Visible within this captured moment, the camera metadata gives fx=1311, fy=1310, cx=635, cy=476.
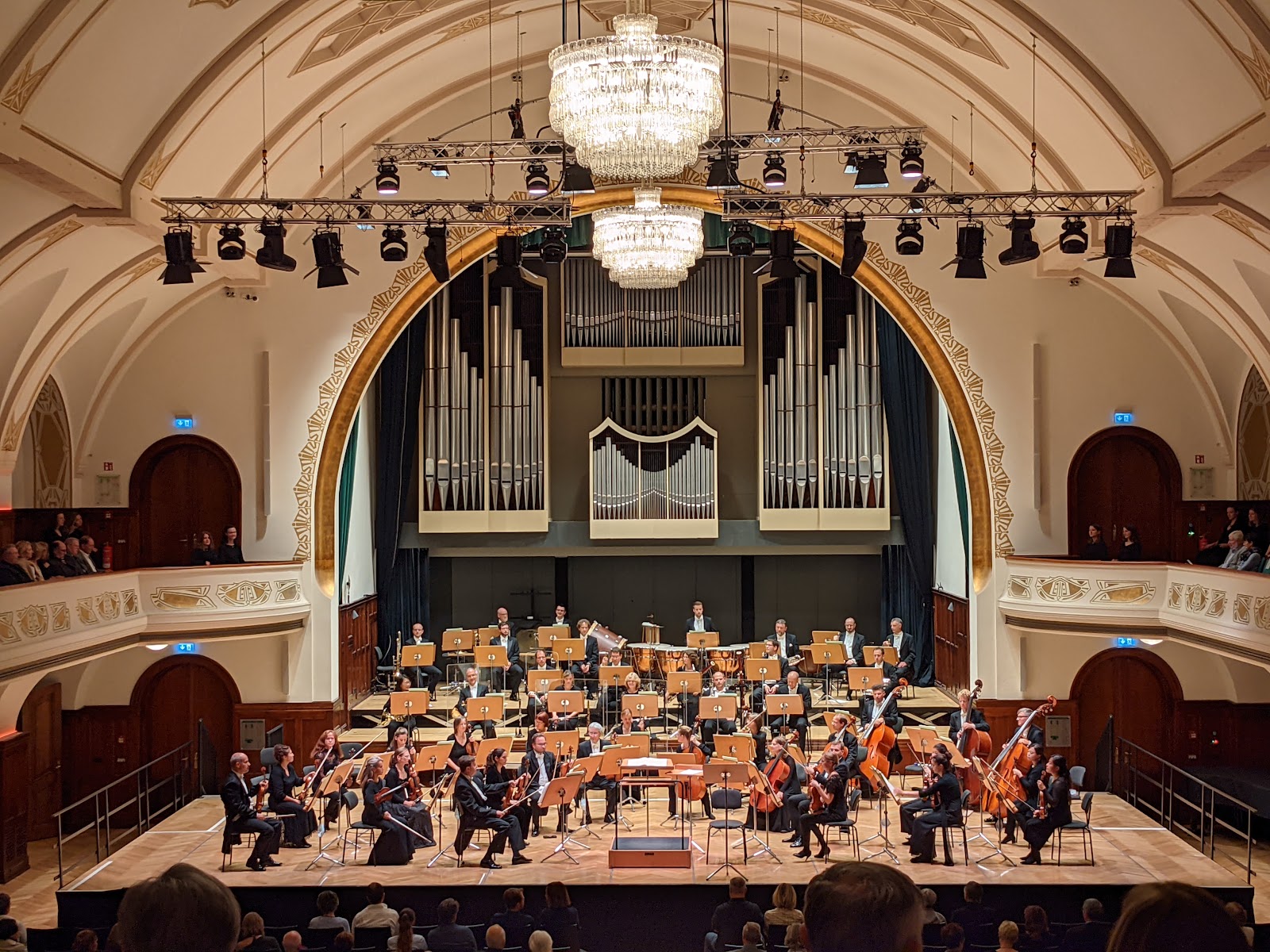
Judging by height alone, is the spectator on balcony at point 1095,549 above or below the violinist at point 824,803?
above

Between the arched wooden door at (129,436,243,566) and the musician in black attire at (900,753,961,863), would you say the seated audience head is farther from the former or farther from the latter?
the arched wooden door at (129,436,243,566)

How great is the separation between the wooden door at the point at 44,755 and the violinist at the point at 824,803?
7983 mm

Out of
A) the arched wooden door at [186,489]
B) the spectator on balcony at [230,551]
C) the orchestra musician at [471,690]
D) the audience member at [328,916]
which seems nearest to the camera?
the audience member at [328,916]

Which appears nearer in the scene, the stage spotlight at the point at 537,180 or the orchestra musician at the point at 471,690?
the stage spotlight at the point at 537,180

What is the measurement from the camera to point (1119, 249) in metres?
10.6

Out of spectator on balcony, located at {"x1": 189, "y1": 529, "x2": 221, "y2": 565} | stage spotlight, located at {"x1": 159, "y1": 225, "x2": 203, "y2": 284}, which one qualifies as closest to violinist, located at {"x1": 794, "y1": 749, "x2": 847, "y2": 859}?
stage spotlight, located at {"x1": 159, "y1": 225, "x2": 203, "y2": 284}

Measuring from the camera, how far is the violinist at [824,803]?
11141mm

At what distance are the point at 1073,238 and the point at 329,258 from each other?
6251mm

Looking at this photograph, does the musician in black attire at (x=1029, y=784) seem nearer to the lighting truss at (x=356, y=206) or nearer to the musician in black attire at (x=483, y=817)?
the musician in black attire at (x=483, y=817)

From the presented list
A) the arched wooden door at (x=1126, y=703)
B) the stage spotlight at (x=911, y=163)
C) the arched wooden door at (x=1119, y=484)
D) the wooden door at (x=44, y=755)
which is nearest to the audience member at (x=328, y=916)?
the wooden door at (x=44, y=755)

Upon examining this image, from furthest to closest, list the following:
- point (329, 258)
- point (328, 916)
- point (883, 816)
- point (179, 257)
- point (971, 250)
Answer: point (883, 816)
point (971, 250)
point (329, 258)
point (179, 257)
point (328, 916)

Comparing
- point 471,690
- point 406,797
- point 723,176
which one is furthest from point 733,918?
point 471,690

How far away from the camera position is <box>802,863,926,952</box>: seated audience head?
5.36 feet

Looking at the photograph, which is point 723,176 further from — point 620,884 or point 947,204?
point 620,884
